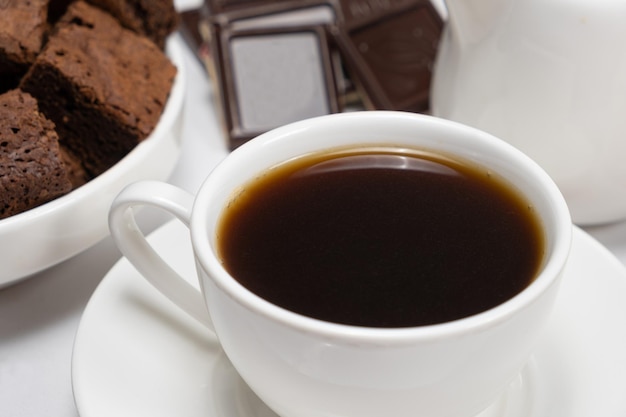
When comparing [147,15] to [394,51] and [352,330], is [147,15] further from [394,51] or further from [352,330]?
[352,330]

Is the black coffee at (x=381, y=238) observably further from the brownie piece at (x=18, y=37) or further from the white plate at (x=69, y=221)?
the brownie piece at (x=18, y=37)

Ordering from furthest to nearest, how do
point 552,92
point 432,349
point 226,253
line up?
point 552,92 → point 226,253 → point 432,349

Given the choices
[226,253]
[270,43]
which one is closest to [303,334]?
[226,253]

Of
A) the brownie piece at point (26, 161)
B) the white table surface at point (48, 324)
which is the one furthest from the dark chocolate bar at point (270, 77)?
the brownie piece at point (26, 161)

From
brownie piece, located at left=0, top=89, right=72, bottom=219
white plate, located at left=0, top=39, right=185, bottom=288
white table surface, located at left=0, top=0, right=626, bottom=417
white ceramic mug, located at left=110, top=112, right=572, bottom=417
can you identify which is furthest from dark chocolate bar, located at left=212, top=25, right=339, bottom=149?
white ceramic mug, located at left=110, top=112, right=572, bottom=417

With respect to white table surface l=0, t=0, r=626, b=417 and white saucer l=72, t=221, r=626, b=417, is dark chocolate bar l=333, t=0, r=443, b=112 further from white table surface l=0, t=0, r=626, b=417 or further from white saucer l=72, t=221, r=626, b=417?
white saucer l=72, t=221, r=626, b=417

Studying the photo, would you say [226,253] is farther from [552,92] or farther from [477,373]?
[552,92]
